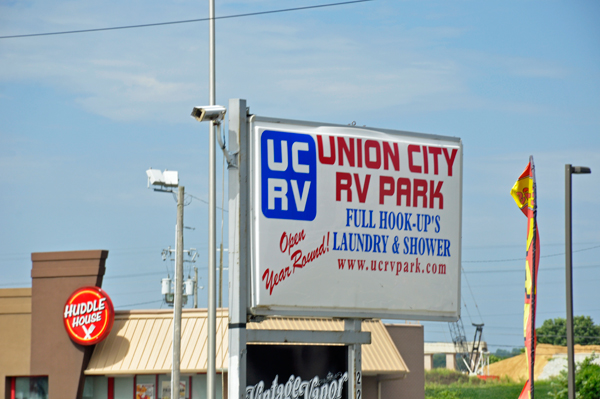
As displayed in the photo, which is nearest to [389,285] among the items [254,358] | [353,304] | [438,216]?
[353,304]

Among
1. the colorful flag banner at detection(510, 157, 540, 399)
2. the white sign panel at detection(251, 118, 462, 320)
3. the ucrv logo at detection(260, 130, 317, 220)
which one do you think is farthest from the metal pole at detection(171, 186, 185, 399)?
the ucrv logo at detection(260, 130, 317, 220)

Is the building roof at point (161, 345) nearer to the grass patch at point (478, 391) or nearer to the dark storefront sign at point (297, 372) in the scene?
the dark storefront sign at point (297, 372)

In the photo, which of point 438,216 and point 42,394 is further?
point 42,394

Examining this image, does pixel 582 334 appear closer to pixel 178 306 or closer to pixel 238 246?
pixel 178 306

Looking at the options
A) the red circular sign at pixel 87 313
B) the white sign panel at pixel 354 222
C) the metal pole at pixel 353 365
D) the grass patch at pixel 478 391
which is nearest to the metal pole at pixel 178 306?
the red circular sign at pixel 87 313

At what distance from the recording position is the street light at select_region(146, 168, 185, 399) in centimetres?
2270

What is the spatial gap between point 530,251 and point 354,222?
770cm

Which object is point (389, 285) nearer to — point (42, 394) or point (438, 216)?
Answer: point (438, 216)

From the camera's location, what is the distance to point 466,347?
315 feet

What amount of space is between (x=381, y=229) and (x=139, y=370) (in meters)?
18.7

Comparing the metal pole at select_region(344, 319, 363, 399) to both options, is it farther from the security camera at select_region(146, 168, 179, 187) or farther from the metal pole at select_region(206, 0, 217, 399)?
the security camera at select_region(146, 168, 179, 187)

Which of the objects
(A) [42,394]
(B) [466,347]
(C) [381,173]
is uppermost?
(C) [381,173]

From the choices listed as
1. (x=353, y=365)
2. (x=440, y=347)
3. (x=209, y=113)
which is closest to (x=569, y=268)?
(x=353, y=365)

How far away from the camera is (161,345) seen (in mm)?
26719
